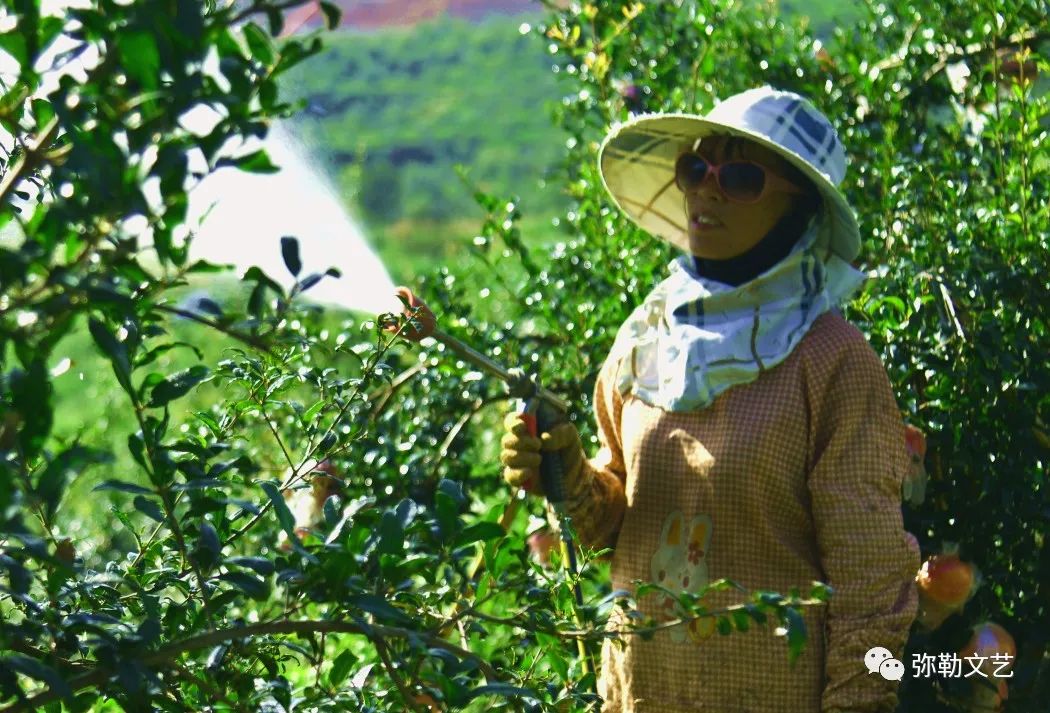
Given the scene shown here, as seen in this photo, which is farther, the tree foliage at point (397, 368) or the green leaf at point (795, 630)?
the green leaf at point (795, 630)

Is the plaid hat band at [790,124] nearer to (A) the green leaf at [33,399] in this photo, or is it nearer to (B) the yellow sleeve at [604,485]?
(B) the yellow sleeve at [604,485]

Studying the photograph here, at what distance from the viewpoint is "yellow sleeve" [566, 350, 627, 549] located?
2.10 metres

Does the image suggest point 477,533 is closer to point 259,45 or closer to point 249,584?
point 249,584

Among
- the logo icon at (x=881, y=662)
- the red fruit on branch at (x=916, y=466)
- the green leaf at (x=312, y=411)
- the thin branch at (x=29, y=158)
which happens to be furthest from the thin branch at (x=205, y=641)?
the red fruit on branch at (x=916, y=466)

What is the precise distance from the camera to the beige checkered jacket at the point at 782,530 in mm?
1936

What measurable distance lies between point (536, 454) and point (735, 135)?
20.3 inches

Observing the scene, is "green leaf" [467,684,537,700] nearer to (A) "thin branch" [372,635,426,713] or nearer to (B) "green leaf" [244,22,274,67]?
(A) "thin branch" [372,635,426,713]

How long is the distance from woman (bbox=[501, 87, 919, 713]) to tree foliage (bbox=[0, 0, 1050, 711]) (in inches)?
2.8

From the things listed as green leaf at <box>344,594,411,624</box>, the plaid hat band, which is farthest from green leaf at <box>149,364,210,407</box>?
the plaid hat band

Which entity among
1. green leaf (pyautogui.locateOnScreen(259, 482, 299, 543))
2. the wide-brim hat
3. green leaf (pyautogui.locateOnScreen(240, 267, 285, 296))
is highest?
the wide-brim hat

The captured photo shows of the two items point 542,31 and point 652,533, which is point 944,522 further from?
point 542,31

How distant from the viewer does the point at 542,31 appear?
3.29 metres

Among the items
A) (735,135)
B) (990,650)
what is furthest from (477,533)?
(990,650)

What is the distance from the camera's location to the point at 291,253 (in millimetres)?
1302
